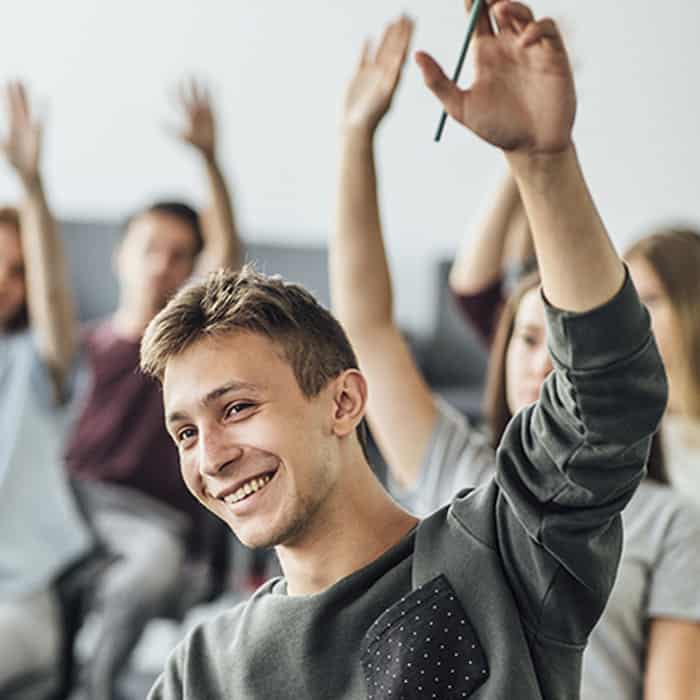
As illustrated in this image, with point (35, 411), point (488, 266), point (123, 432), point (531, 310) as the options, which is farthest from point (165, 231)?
point (531, 310)

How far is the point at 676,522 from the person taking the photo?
132cm

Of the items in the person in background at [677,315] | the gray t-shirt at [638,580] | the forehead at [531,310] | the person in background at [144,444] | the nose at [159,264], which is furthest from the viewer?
the nose at [159,264]

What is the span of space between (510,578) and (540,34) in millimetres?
350

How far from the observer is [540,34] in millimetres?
794

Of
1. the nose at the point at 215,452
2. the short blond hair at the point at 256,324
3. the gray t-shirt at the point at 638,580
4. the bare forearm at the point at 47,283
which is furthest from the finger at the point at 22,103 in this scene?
the nose at the point at 215,452

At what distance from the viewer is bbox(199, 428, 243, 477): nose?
36.6 inches

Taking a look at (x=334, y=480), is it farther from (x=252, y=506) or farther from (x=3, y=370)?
(x=3, y=370)

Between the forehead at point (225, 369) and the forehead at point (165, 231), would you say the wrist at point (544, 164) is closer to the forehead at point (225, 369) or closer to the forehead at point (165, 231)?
the forehead at point (225, 369)

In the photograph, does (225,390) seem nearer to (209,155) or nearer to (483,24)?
(483,24)

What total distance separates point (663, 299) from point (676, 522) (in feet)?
1.83

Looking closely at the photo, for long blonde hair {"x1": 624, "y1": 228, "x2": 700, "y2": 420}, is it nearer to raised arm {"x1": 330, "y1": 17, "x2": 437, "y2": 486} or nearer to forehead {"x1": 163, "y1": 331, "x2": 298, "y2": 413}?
raised arm {"x1": 330, "y1": 17, "x2": 437, "y2": 486}

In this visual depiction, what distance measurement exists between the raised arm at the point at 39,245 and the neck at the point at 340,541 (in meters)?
1.37

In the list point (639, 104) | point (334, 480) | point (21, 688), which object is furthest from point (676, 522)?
point (639, 104)

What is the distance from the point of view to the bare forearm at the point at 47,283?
2.24 m
